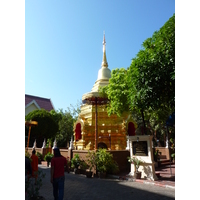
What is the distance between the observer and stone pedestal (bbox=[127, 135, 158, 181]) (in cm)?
855

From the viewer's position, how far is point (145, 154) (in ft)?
29.0

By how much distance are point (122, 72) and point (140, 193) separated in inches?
426

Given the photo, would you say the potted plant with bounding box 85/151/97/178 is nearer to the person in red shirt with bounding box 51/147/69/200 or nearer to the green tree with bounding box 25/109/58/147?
the person in red shirt with bounding box 51/147/69/200

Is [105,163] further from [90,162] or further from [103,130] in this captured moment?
[103,130]

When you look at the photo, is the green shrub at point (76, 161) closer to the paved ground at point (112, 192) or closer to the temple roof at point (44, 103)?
the paved ground at point (112, 192)

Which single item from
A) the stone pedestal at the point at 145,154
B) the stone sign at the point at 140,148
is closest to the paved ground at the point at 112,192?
the stone pedestal at the point at 145,154

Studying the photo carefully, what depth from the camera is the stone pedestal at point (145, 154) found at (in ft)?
28.1

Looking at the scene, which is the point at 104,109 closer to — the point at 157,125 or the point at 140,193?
the point at 157,125

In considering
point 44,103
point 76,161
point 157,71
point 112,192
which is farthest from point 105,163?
point 44,103

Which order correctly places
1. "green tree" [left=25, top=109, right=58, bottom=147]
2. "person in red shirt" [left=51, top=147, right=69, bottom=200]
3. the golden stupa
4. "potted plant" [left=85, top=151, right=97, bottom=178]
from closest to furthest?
"person in red shirt" [left=51, top=147, right=69, bottom=200] → "potted plant" [left=85, top=151, right=97, bottom=178] → the golden stupa → "green tree" [left=25, top=109, right=58, bottom=147]

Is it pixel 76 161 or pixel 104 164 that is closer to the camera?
pixel 104 164

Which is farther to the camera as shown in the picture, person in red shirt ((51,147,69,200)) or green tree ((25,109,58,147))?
green tree ((25,109,58,147))

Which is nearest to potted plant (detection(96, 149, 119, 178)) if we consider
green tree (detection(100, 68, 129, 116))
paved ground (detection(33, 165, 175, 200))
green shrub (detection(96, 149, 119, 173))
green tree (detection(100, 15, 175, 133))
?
green shrub (detection(96, 149, 119, 173))
